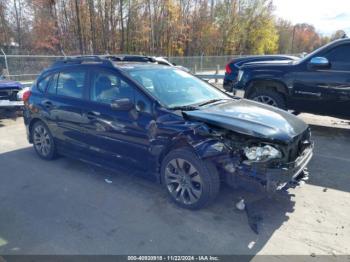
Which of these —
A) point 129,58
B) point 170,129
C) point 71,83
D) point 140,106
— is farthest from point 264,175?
point 71,83

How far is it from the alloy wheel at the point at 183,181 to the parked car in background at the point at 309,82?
4028 mm

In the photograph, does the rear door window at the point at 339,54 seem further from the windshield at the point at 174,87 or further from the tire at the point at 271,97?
the windshield at the point at 174,87

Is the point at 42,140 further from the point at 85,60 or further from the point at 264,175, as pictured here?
the point at 264,175

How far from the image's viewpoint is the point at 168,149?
372 centimetres

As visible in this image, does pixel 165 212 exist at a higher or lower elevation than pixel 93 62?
lower

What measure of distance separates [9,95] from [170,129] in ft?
21.9

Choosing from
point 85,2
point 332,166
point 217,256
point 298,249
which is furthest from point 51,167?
point 85,2

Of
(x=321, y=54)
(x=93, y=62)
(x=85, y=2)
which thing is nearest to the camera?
(x=93, y=62)

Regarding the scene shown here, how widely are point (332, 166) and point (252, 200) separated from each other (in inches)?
76.6

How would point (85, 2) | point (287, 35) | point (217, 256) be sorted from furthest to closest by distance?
point (287, 35), point (85, 2), point (217, 256)

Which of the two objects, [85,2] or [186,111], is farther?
[85,2]

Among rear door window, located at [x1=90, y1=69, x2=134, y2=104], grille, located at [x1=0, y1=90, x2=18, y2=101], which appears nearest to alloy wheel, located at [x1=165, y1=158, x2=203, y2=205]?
rear door window, located at [x1=90, y1=69, x2=134, y2=104]

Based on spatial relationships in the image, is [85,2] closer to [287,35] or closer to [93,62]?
[93,62]

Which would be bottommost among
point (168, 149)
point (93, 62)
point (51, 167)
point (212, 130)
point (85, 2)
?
point (51, 167)
